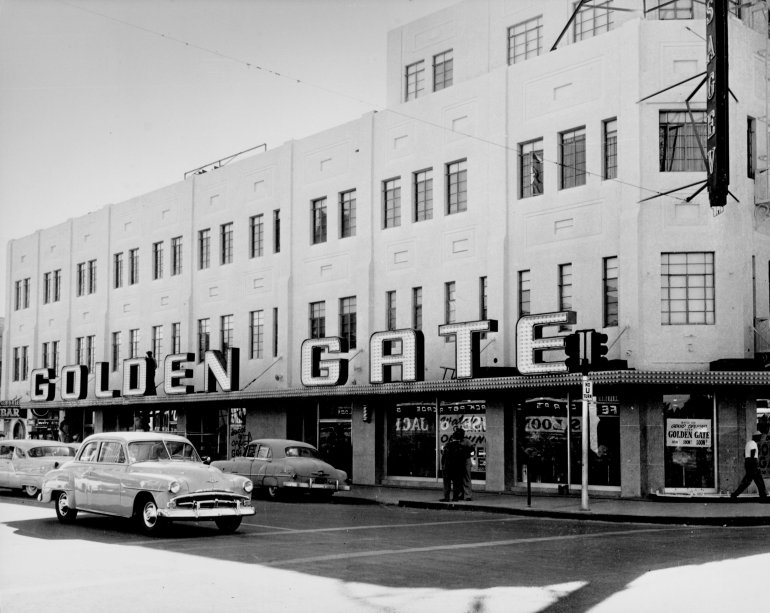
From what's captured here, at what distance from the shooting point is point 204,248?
1599 inches

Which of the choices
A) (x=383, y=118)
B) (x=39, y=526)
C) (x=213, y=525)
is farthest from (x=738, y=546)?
(x=383, y=118)

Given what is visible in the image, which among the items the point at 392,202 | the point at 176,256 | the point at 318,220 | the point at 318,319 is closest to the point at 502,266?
the point at 392,202

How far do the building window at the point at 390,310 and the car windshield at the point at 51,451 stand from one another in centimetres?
1041

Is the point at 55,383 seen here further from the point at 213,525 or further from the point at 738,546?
the point at 738,546

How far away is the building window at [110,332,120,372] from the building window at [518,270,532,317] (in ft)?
77.3

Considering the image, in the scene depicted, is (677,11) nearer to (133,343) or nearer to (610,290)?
(610,290)

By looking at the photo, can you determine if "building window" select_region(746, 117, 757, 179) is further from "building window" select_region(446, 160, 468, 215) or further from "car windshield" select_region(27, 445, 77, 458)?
"car windshield" select_region(27, 445, 77, 458)

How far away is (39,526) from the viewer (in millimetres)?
17547

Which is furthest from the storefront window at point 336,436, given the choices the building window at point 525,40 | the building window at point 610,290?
the building window at point 525,40

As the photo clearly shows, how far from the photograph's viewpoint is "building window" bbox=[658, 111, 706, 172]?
25281 mm

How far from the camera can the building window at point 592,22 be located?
27625 millimetres

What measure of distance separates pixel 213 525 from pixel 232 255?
22.2 metres

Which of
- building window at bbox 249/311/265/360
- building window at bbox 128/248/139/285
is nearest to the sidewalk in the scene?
building window at bbox 249/311/265/360

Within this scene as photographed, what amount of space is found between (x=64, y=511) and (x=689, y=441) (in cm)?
1449
